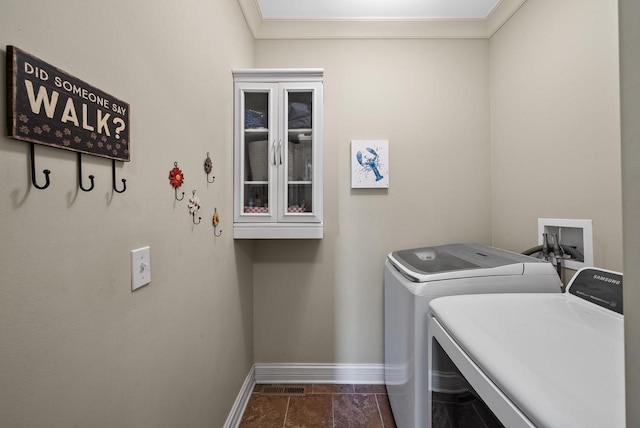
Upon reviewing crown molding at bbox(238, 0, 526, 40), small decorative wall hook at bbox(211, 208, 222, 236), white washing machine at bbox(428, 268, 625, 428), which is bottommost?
white washing machine at bbox(428, 268, 625, 428)

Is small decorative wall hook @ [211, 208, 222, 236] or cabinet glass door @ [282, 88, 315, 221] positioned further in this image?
cabinet glass door @ [282, 88, 315, 221]

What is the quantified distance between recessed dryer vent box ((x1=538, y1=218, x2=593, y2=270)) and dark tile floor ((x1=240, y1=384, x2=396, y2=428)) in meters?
1.30

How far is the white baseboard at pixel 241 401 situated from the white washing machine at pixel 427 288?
35.0 inches

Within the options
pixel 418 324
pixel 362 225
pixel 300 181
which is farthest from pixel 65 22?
pixel 362 225

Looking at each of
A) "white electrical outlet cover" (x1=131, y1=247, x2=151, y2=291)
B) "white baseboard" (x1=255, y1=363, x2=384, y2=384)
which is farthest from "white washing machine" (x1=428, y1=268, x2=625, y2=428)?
"white baseboard" (x1=255, y1=363, x2=384, y2=384)

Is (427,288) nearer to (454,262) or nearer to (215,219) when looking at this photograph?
(454,262)

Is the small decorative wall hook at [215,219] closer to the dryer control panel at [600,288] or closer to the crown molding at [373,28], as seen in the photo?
the crown molding at [373,28]

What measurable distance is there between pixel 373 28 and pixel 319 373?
7.97 ft

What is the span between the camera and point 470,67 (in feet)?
6.32

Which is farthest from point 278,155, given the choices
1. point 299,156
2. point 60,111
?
point 60,111

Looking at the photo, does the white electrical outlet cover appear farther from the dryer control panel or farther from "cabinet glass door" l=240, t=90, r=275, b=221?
the dryer control panel

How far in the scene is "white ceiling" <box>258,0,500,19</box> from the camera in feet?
5.68

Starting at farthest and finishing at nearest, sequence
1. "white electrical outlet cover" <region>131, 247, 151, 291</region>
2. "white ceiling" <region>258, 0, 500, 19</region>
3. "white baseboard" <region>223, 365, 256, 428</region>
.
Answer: "white ceiling" <region>258, 0, 500, 19</region> < "white baseboard" <region>223, 365, 256, 428</region> < "white electrical outlet cover" <region>131, 247, 151, 291</region>

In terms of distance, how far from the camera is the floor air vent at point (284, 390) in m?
1.84
